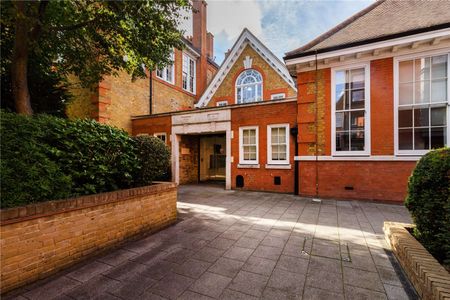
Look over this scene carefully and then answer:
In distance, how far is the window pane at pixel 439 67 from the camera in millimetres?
6738

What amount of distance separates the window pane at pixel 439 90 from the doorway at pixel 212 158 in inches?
388

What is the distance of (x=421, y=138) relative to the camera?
6.95m

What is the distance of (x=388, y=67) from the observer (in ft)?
23.8

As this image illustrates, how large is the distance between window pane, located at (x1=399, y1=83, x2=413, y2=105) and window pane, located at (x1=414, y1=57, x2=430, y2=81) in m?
0.33

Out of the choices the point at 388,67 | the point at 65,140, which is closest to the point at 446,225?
the point at 65,140

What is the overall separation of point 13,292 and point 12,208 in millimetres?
991

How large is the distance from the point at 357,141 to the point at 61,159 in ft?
28.8

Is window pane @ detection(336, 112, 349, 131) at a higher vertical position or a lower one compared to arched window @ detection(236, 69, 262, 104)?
lower

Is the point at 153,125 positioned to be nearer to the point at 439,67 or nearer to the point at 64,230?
the point at 64,230

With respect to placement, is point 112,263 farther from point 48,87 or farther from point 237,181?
point 237,181

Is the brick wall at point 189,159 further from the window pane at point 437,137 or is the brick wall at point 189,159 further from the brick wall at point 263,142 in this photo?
the window pane at point 437,137

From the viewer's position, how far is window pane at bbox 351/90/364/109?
7652 mm

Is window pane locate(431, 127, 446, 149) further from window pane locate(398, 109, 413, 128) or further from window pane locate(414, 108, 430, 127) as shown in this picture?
window pane locate(398, 109, 413, 128)

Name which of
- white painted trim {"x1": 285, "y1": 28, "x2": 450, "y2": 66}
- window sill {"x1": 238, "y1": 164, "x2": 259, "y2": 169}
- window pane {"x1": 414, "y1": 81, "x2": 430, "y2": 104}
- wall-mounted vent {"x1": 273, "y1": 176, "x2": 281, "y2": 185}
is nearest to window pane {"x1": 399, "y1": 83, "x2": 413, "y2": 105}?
window pane {"x1": 414, "y1": 81, "x2": 430, "y2": 104}
